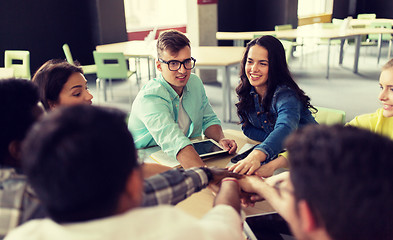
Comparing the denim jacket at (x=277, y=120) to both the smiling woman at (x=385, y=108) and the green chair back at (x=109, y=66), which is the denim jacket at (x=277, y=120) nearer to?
the smiling woman at (x=385, y=108)

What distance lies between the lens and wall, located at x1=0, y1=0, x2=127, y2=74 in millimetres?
6363

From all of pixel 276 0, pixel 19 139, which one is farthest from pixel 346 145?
pixel 276 0

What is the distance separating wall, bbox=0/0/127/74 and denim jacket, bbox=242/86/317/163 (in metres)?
5.77

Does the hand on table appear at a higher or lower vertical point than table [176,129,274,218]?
higher

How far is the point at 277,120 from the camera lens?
→ 179 cm

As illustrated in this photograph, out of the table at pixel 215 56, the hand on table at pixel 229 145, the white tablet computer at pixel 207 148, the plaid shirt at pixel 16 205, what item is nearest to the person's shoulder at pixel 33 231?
the plaid shirt at pixel 16 205

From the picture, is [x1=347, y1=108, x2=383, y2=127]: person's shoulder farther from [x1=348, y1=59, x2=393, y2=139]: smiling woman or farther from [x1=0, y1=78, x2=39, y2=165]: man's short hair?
[x1=0, y1=78, x2=39, y2=165]: man's short hair

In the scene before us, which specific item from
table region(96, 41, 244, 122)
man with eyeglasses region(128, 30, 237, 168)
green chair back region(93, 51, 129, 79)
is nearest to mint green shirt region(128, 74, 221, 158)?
man with eyeglasses region(128, 30, 237, 168)

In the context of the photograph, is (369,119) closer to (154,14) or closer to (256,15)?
(256,15)

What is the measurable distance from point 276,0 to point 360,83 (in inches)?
153

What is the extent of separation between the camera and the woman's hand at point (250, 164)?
1466 millimetres

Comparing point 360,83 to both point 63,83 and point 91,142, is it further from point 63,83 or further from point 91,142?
point 91,142

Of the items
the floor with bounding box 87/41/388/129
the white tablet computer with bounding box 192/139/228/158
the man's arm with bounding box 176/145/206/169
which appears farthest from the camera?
the floor with bounding box 87/41/388/129

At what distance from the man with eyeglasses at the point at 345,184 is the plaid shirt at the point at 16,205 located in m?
0.61
